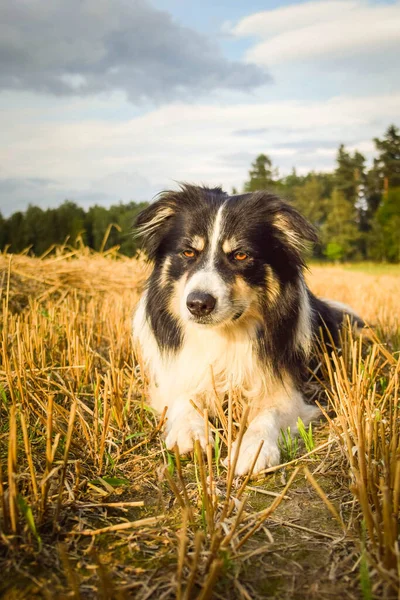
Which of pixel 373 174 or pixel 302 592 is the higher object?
pixel 373 174

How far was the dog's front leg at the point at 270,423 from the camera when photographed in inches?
94.9

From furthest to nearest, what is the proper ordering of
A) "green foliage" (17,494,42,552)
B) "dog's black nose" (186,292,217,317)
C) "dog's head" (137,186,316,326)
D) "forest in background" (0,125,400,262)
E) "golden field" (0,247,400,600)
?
"forest in background" (0,125,400,262)
"dog's head" (137,186,316,326)
"dog's black nose" (186,292,217,317)
"green foliage" (17,494,42,552)
"golden field" (0,247,400,600)

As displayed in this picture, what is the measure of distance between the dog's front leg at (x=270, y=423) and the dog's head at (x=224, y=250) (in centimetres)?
61

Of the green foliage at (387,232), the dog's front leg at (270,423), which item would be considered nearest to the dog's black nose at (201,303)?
the dog's front leg at (270,423)

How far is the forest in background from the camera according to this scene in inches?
1168

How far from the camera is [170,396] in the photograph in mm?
3279

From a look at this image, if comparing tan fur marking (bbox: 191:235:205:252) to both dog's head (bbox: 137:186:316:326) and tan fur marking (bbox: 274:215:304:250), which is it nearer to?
dog's head (bbox: 137:186:316:326)

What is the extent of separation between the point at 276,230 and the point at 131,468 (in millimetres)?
1872

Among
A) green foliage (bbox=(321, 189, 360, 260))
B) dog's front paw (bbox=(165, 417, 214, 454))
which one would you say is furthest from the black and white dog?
green foliage (bbox=(321, 189, 360, 260))

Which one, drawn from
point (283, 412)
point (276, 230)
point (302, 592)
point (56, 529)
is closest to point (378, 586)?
point (302, 592)

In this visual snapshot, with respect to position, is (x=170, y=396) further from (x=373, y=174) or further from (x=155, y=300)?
(x=373, y=174)

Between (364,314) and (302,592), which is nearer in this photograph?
(302,592)

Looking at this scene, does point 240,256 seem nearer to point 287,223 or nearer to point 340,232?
point 287,223

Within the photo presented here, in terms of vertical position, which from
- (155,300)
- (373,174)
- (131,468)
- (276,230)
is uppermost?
(373,174)
